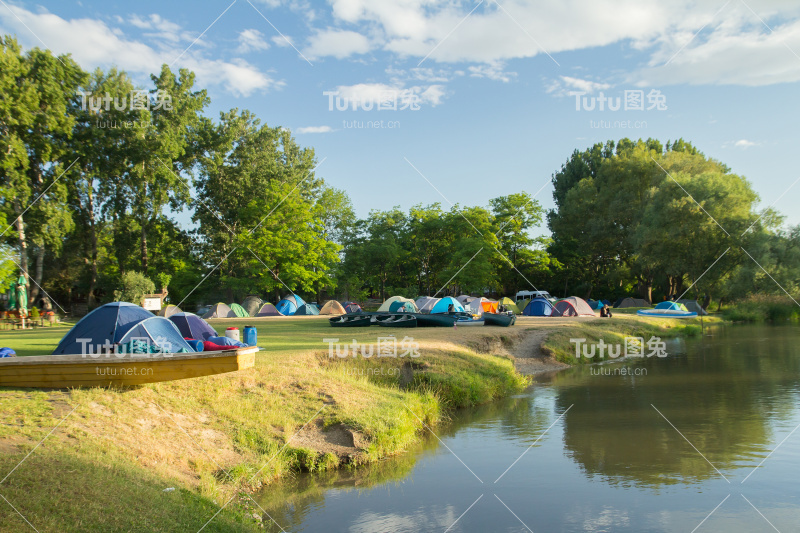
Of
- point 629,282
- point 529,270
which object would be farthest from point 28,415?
point 629,282

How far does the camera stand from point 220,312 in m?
40.1

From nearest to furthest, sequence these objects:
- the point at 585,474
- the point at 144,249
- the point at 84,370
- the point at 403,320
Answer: the point at 585,474, the point at 84,370, the point at 403,320, the point at 144,249

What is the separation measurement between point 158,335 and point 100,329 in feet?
3.85

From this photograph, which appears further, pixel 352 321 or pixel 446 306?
pixel 446 306

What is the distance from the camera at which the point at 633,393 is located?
52.9 ft

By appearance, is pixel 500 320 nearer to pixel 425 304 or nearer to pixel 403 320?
pixel 403 320

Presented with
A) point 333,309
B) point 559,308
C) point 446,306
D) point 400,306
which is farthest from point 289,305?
point 559,308

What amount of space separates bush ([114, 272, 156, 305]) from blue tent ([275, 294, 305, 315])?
9.55 meters

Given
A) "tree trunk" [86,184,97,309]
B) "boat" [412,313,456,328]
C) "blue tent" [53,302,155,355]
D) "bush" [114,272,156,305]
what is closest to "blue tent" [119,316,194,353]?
"blue tent" [53,302,155,355]

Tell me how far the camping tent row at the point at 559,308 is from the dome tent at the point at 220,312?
2193 cm

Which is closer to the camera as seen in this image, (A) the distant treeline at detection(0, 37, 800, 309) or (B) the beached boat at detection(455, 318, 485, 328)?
(B) the beached boat at detection(455, 318, 485, 328)

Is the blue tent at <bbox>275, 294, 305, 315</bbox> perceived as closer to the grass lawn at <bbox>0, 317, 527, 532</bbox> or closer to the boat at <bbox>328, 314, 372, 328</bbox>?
the boat at <bbox>328, 314, 372, 328</bbox>

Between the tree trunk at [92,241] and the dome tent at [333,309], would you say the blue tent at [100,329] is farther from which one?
the tree trunk at [92,241]

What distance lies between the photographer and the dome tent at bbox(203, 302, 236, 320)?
3991 centimetres
